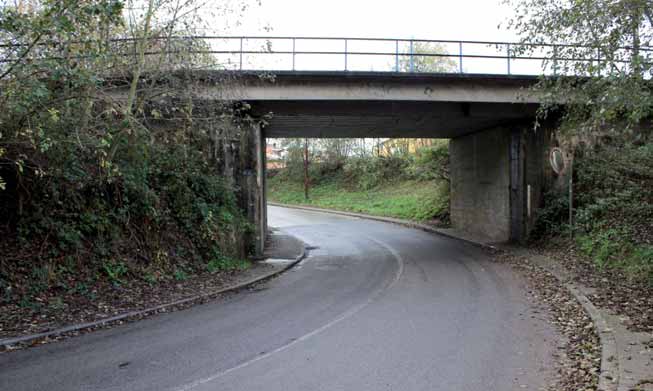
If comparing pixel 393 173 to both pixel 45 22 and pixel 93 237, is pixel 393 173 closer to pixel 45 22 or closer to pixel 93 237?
pixel 93 237

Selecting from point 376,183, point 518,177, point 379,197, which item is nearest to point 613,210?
point 518,177

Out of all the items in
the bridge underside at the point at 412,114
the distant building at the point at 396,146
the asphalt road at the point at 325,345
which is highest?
the distant building at the point at 396,146

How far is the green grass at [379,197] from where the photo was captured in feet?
99.4

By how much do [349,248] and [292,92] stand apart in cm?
697

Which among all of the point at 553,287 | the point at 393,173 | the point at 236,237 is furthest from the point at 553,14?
the point at 393,173

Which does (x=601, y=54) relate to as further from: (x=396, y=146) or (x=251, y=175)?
(x=396, y=146)

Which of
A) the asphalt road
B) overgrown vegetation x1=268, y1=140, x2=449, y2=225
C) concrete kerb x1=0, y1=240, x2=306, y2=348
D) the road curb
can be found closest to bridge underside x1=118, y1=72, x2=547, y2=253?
the road curb

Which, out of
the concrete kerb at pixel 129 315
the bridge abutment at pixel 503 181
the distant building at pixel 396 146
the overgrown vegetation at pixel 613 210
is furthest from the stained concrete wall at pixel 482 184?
the distant building at pixel 396 146

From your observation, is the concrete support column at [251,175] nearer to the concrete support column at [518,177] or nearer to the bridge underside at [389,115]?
the bridge underside at [389,115]

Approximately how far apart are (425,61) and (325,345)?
21.1 metres

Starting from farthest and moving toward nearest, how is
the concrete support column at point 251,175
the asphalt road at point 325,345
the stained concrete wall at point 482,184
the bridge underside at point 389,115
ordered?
the stained concrete wall at point 482,184 → the bridge underside at point 389,115 → the concrete support column at point 251,175 → the asphalt road at point 325,345

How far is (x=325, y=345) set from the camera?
6.88 metres

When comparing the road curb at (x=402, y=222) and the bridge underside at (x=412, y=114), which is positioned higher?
the bridge underside at (x=412, y=114)

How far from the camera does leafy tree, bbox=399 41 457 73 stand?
1731 cm
